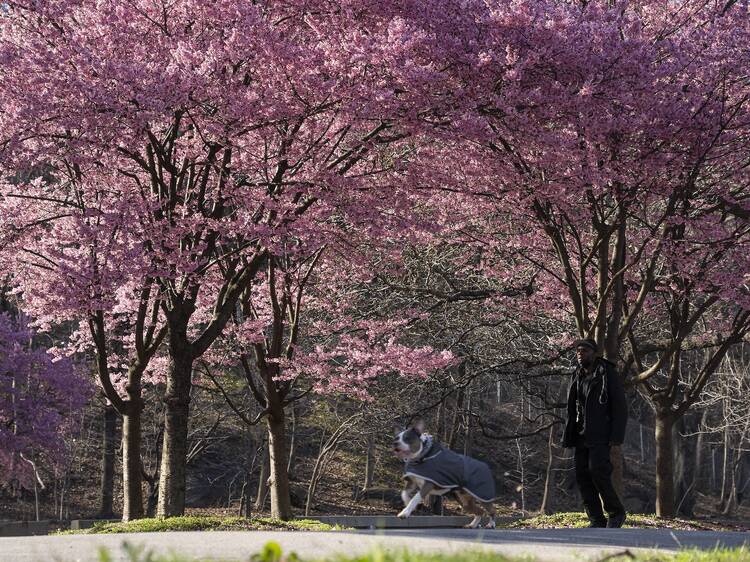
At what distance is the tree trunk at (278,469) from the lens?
1770cm

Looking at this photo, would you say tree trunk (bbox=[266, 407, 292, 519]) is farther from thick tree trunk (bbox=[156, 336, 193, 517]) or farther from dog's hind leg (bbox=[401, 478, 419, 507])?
dog's hind leg (bbox=[401, 478, 419, 507])

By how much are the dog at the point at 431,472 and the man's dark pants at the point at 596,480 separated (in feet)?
4.05

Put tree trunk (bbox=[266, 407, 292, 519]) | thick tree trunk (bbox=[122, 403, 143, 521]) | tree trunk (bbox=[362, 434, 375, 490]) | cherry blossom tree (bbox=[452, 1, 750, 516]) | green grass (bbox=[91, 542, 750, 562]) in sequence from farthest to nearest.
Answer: tree trunk (bbox=[362, 434, 375, 490]), tree trunk (bbox=[266, 407, 292, 519]), thick tree trunk (bbox=[122, 403, 143, 521]), cherry blossom tree (bbox=[452, 1, 750, 516]), green grass (bbox=[91, 542, 750, 562])

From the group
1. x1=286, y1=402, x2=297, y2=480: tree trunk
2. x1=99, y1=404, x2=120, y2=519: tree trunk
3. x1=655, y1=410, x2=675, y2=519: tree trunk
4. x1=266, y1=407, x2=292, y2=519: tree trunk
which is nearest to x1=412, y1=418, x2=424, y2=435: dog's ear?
x1=266, y1=407, x2=292, y2=519: tree trunk

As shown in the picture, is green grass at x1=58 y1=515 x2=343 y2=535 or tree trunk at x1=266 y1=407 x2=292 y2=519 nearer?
green grass at x1=58 y1=515 x2=343 y2=535

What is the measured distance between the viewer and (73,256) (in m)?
15.2

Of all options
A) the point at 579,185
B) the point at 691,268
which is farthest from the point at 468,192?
the point at 691,268

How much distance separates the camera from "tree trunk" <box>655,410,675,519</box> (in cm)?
1927

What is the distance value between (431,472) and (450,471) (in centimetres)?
20

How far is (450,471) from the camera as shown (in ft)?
31.8

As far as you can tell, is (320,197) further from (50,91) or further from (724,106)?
(724,106)

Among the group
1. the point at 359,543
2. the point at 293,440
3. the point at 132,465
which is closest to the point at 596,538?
the point at 359,543

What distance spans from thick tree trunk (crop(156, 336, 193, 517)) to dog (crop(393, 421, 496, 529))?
5.14 m

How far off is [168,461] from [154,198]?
356 centimetres
